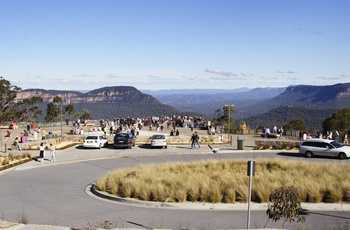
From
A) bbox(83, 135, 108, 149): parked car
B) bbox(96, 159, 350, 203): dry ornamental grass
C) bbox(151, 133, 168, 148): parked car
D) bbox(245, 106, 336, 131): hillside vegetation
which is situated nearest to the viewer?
bbox(96, 159, 350, 203): dry ornamental grass

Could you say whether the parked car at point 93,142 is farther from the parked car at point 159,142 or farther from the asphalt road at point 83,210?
the asphalt road at point 83,210

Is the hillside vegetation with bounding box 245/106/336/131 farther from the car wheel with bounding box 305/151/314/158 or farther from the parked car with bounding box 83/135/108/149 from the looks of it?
the parked car with bounding box 83/135/108/149

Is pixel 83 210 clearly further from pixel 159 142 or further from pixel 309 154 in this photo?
pixel 159 142

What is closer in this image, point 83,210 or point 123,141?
point 83,210

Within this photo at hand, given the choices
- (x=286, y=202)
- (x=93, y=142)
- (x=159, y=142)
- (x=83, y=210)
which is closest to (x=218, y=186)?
(x=83, y=210)

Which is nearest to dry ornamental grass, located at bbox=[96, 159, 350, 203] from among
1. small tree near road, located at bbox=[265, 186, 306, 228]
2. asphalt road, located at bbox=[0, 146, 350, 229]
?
asphalt road, located at bbox=[0, 146, 350, 229]

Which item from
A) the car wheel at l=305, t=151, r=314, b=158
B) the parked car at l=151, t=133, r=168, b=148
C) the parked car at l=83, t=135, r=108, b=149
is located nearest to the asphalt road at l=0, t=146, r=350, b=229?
the parked car at l=83, t=135, r=108, b=149

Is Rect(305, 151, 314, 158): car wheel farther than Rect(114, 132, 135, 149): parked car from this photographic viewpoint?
No

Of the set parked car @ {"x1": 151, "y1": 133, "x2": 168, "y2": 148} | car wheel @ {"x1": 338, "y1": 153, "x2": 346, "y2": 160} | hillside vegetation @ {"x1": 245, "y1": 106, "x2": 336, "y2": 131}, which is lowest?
car wheel @ {"x1": 338, "y1": 153, "x2": 346, "y2": 160}

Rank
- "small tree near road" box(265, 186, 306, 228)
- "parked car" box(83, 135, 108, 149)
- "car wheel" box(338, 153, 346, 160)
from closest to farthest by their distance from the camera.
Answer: "small tree near road" box(265, 186, 306, 228) < "car wheel" box(338, 153, 346, 160) < "parked car" box(83, 135, 108, 149)

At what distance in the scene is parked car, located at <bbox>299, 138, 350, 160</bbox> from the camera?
28.0 meters

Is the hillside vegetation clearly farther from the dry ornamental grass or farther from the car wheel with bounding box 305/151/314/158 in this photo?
the dry ornamental grass

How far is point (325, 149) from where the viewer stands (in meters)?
28.6

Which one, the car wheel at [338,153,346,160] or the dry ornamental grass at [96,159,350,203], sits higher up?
the car wheel at [338,153,346,160]
